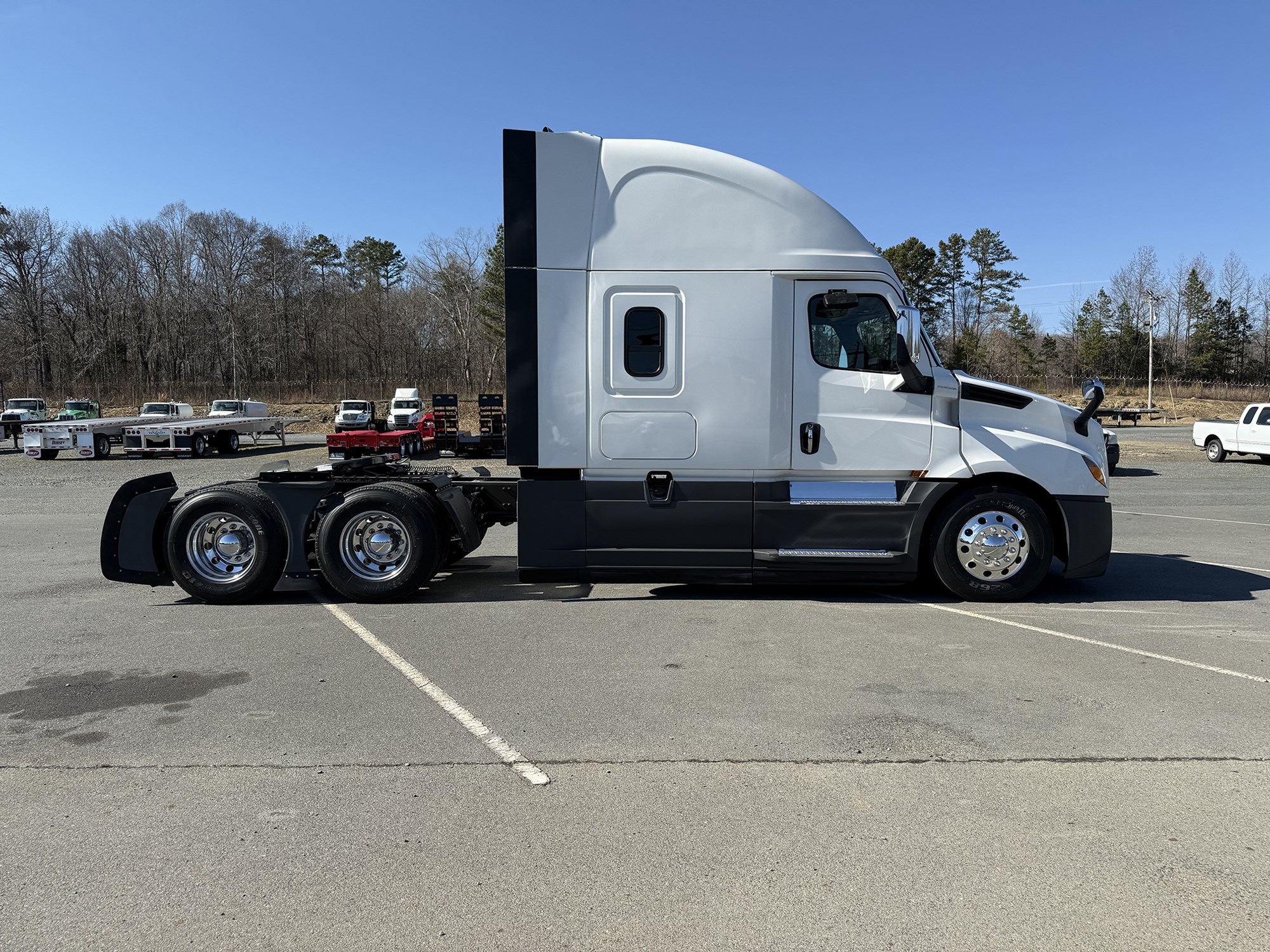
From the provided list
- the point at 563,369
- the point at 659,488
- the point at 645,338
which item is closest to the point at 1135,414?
the point at 659,488

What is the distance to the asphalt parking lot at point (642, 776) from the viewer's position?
284cm

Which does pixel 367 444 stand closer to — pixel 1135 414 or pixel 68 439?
pixel 68 439

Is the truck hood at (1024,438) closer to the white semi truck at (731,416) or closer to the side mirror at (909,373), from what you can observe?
the white semi truck at (731,416)

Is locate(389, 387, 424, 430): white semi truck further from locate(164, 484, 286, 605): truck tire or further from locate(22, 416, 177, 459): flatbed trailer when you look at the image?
locate(164, 484, 286, 605): truck tire

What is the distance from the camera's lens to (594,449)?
713 cm

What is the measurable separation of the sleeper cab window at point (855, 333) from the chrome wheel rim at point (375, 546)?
3.86 m

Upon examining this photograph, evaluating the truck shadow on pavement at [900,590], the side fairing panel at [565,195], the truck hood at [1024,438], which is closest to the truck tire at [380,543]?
the truck shadow on pavement at [900,590]

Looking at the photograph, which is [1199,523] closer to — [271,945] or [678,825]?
[678,825]

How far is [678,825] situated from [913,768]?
4.07 feet

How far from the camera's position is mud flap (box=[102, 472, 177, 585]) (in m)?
7.50

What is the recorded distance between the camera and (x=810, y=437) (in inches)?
280

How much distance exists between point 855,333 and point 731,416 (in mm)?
1228

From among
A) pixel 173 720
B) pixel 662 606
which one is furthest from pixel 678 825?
pixel 662 606

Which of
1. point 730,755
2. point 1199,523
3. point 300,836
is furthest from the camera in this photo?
point 1199,523
